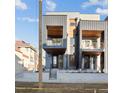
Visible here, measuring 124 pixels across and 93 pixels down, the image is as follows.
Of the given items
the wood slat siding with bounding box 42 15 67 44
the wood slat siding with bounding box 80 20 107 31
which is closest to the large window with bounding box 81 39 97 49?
the wood slat siding with bounding box 80 20 107 31

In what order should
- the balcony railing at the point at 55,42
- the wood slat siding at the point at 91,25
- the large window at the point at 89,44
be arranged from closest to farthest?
the large window at the point at 89,44
the wood slat siding at the point at 91,25
the balcony railing at the point at 55,42

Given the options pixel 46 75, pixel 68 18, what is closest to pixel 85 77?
pixel 46 75

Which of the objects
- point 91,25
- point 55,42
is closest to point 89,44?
point 91,25

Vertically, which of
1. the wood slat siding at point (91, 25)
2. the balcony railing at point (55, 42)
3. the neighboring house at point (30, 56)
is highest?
the wood slat siding at point (91, 25)

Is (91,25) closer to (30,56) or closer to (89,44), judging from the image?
(89,44)

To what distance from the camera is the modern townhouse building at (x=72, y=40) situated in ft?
24.2

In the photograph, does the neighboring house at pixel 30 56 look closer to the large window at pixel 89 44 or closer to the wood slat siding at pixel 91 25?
the large window at pixel 89 44

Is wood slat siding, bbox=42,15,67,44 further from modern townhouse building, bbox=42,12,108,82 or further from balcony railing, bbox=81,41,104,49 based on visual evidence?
balcony railing, bbox=81,41,104,49

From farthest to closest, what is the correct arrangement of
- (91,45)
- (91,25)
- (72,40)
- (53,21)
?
1. (72,40)
2. (53,21)
3. (91,25)
4. (91,45)

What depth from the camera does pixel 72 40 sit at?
26.0 ft

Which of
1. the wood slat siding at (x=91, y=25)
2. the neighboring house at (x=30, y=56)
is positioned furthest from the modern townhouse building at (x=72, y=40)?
the neighboring house at (x=30, y=56)
